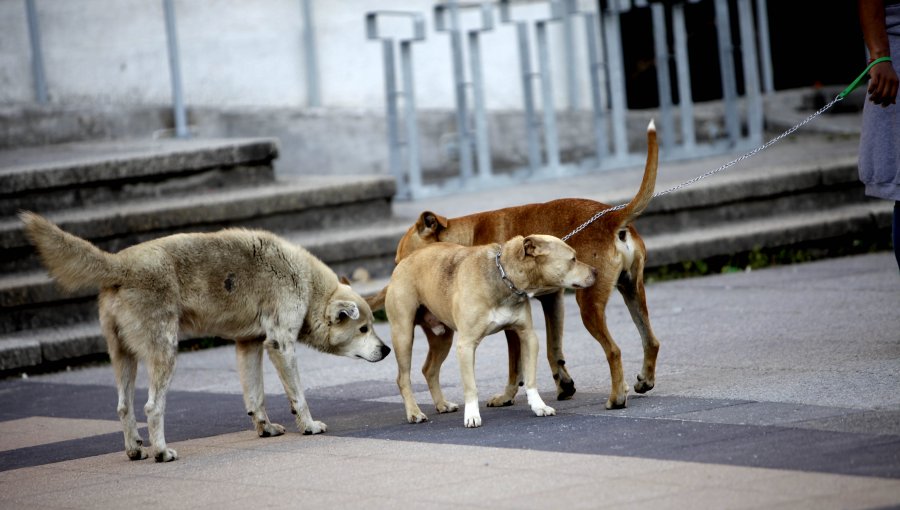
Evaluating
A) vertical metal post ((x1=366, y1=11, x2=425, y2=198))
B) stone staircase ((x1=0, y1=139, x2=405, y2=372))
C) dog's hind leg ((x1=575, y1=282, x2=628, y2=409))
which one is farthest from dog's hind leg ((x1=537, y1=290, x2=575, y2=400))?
vertical metal post ((x1=366, y1=11, x2=425, y2=198))

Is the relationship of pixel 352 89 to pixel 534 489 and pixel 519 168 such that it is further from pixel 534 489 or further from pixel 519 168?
pixel 534 489

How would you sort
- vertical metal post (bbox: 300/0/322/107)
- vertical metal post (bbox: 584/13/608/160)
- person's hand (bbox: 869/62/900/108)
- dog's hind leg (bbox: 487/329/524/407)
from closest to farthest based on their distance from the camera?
person's hand (bbox: 869/62/900/108) < dog's hind leg (bbox: 487/329/524/407) < vertical metal post (bbox: 584/13/608/160) < vertical metal post (bbox: 300/0/322/107)

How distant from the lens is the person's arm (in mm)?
7301

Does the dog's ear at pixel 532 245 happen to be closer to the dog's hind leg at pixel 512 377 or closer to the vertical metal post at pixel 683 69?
the dog's hind leg at pixel 512 377

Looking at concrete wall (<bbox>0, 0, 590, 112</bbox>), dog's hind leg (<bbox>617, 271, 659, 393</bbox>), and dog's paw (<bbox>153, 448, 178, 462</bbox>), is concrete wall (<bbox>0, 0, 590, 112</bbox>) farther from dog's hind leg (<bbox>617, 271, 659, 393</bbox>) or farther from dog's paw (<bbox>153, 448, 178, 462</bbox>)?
dog's paw (<bbox>153, 448, 178, 462</bbox>)

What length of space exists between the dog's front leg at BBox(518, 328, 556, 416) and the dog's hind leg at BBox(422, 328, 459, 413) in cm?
74

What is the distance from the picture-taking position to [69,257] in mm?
6848

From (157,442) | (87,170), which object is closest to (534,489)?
(157,442)

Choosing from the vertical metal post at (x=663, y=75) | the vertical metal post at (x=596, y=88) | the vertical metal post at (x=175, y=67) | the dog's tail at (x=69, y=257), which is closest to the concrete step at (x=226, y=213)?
the vertical metal post at (x=175, y=67)

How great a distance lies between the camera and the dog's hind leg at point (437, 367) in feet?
25.3

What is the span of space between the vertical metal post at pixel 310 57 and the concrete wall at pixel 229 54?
0.06 metres

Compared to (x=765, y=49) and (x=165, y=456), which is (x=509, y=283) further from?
(x=765, y=49)

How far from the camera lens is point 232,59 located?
601 inches

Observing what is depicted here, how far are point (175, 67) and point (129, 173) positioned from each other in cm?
219
